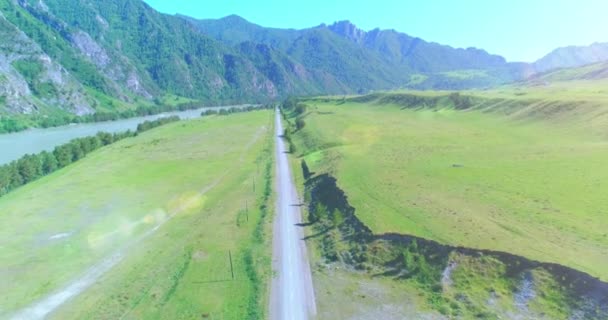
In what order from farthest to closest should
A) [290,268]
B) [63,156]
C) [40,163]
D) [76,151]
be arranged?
[76,151] < [63,156] < [40,163] < [290,268]

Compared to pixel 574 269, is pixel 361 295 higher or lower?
lower

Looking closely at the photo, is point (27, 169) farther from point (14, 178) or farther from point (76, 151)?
point (76, 151)

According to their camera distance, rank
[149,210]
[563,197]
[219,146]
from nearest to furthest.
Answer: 1. [563,197]
2. [149,210]
3. [219,146]

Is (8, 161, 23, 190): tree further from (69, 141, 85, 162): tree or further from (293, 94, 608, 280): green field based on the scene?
(293, 94, 608, 280): green field

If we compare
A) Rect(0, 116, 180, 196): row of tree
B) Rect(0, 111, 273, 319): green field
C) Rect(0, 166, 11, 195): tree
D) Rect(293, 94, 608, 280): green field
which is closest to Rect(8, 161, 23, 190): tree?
Rect(0, 116, 180, 196): row of tree

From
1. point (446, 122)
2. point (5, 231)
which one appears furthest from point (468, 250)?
point (446, 122)

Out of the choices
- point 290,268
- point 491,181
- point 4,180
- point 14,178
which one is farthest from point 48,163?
point 491,181

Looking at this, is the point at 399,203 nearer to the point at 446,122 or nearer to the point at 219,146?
the point at 219,146

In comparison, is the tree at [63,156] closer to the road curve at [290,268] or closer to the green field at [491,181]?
the green field at [491,181]
